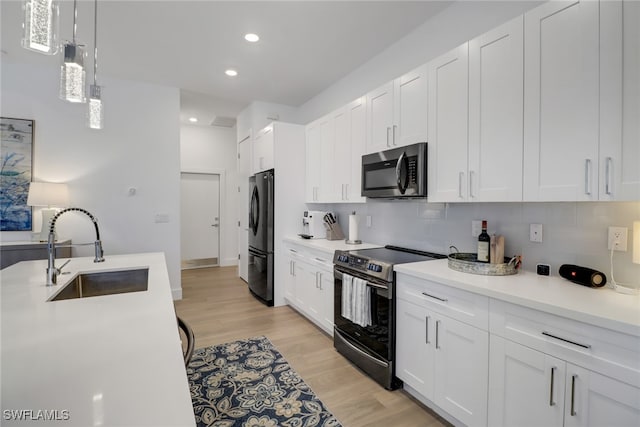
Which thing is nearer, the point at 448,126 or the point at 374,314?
the point at 448,126

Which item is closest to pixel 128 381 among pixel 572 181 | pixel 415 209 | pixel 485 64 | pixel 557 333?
pixel 557 333

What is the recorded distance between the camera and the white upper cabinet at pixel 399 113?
7.70 feet

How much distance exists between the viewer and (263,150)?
168 inches

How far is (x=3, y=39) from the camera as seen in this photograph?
3.10 metres

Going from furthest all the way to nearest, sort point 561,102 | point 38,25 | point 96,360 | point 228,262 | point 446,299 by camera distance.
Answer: point 228,262 < point 446,299 < point 561,102 < point 38,25 < point 96,360

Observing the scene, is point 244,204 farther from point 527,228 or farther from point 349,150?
point 527,228

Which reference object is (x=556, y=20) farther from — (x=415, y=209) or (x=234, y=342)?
(x=234, y=342)

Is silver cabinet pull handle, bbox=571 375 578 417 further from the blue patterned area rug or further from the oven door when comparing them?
the blue patterned area rug

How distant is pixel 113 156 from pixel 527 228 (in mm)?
4630

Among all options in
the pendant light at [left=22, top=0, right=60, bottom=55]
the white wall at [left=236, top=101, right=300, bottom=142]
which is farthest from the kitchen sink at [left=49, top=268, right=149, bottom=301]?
the white wall at [left=236, top=101, right=300, bottom=142]

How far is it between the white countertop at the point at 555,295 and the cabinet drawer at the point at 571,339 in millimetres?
43

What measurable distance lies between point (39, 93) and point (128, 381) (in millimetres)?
4507

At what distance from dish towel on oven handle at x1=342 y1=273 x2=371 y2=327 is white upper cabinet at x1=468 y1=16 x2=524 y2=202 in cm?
101
